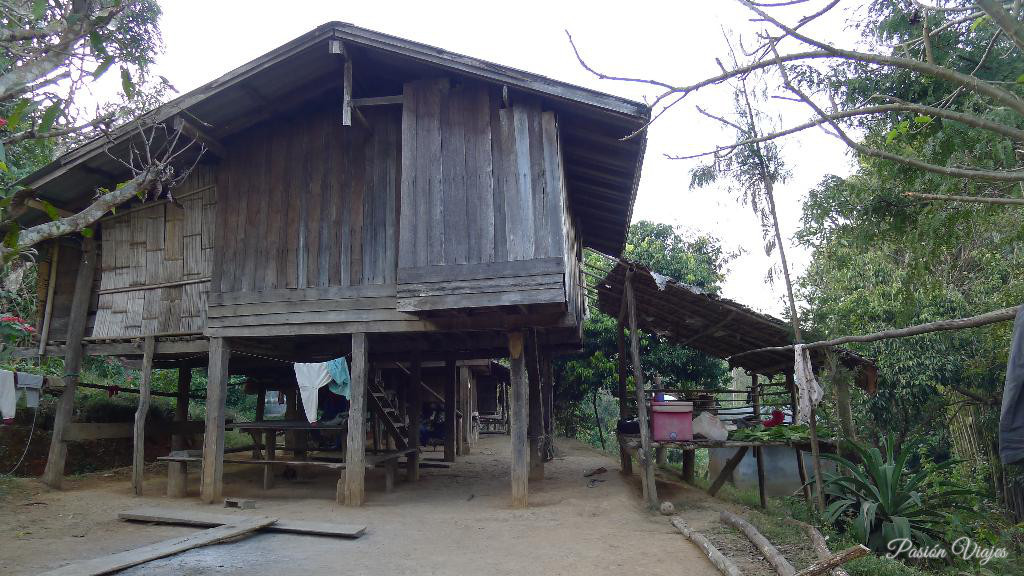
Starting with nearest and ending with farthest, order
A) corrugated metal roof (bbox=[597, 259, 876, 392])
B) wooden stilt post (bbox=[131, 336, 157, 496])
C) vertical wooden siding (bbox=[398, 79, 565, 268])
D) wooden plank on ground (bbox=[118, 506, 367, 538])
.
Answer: wooden plank on ground (bbox=[118, 506, 367, 538]) < vertical wooden siding (bbox=[398, 79, 565, 268]) < corrugated metal roof (bbox=[597, 259, 876, 392]) < wooden stilt post (bbox=[131, 336, 157, 496])

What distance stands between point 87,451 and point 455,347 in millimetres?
7917

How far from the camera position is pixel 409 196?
906cm

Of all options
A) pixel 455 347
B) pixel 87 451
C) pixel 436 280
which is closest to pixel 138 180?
pixel 436 280

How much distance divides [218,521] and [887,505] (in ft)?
26.8

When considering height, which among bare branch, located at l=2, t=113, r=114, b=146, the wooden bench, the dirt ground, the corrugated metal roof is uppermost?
bare branch, located at l=2, t=113, r=114, b=146

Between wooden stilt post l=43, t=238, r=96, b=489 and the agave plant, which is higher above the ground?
wooden stilt post l=43, t=238, r=96, b=489

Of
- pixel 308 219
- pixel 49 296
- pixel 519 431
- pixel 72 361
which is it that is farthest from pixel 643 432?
pixel 49 296

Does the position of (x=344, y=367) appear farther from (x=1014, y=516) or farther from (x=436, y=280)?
(x=1014, y=516)

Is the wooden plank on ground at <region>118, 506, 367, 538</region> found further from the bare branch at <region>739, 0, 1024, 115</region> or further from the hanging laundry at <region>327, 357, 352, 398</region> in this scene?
the bare branch at <region>739, 0, 1024, 115</region>

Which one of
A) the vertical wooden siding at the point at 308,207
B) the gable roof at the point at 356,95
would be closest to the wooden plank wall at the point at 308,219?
the vertical wooden siding at the point at 308,207

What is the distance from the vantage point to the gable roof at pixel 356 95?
28.5ft

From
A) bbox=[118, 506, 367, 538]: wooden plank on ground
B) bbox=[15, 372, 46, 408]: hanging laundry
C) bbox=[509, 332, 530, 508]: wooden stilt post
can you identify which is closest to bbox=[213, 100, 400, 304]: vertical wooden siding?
bbox=[509, 332, 530, 508]: wooden stilt post

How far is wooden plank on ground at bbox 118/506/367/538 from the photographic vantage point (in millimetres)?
7559

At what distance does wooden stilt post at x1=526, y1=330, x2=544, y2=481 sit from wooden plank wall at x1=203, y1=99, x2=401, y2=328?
3603mm
